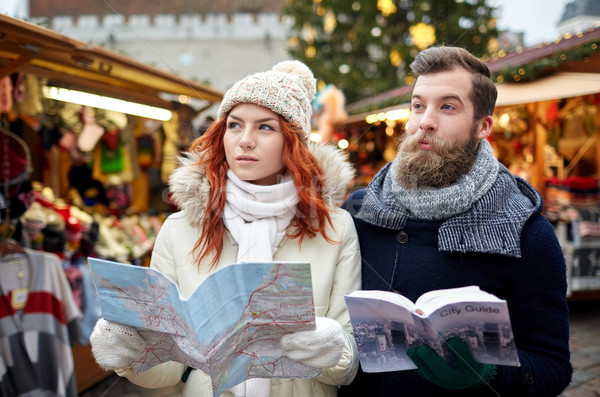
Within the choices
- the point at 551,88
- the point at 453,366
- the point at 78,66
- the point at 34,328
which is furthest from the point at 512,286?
the point at 78,66

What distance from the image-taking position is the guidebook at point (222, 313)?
1142mm

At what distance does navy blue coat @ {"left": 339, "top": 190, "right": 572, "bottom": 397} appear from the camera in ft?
4.63

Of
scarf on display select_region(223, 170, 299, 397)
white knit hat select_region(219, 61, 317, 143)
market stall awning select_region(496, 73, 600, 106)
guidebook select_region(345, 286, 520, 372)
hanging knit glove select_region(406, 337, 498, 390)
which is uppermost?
market stall awning select_region(496, 73, 600, 106)

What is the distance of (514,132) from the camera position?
6375 mm

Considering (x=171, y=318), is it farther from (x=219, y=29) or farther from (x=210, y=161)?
(x=219, y=29)

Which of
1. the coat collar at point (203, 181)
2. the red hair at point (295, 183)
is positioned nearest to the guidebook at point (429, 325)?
the red hair at point (295, 183)

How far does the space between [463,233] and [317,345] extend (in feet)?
1.89

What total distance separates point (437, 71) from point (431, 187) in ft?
1.25

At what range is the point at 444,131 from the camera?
1542 mm

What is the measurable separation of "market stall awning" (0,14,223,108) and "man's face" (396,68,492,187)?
2007 millimetres

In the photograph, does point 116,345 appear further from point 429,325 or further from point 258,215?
point 429,325

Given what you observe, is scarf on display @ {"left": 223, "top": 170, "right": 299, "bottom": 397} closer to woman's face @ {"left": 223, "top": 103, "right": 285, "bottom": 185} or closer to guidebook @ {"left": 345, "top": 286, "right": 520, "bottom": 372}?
woman's face @ {"left": 223, "top": 103, "right": 285, "bottom": 185}

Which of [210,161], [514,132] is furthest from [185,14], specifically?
[210,161]

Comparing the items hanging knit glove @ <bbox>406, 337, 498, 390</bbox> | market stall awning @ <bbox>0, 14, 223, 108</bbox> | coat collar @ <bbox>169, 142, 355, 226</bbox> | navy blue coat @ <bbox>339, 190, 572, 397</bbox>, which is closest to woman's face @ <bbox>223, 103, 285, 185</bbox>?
coat collar @ <bbox>169, 142, 355, 226</bbox>
